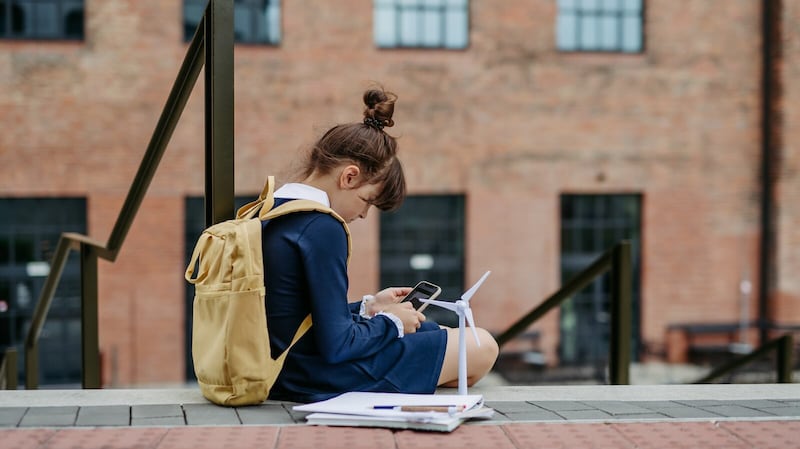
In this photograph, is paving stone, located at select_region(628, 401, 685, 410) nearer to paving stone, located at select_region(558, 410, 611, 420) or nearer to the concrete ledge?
the concrete ledge

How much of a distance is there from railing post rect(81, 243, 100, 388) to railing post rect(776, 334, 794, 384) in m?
4.34

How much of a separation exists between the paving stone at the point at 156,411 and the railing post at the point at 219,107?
0.67 m

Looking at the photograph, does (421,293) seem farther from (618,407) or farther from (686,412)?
(686,412)

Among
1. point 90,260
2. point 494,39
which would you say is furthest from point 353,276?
point 90,260

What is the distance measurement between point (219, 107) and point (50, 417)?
3.74 feet

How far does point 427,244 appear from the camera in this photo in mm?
11898

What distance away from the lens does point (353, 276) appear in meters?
11.5

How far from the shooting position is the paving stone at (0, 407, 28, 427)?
229 centimetres

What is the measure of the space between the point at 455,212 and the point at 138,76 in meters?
4.78

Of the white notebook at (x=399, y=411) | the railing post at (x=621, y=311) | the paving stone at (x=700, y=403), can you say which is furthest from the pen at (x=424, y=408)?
the railing post at (x=621, y=311)

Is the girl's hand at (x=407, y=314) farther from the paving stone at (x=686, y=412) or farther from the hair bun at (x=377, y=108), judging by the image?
the paving stone at (x=686, y=412)

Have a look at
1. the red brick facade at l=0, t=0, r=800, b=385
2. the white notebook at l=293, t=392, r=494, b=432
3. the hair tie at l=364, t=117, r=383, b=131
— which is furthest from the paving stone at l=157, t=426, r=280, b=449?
the red brick facade at l=0, t=0, r=800, b=385

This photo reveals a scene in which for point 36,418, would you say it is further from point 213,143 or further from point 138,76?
point 138,76

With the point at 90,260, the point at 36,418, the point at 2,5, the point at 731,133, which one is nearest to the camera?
the point at 36,418
